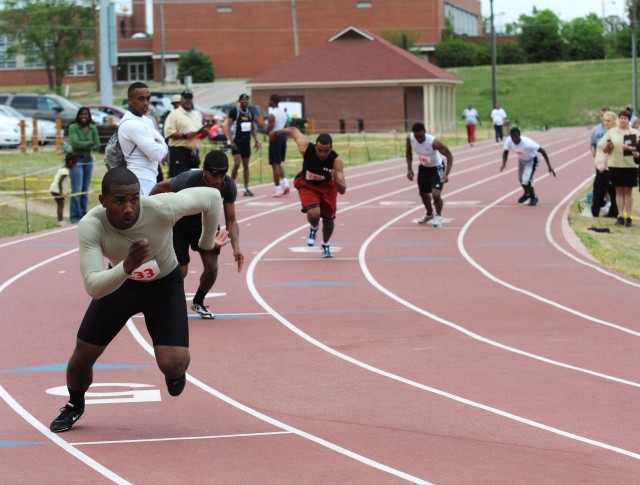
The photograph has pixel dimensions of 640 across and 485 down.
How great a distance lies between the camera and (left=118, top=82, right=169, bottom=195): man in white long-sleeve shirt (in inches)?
A: 465

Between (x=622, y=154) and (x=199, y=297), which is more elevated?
(x=622, y=154)

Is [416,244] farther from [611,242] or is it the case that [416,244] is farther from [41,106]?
[41,106]

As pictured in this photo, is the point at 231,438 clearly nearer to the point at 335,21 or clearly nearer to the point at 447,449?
the point at 447,449

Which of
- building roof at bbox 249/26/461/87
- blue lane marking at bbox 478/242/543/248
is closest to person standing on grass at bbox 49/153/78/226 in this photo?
blue lane marking at bbox 478/242/543/248

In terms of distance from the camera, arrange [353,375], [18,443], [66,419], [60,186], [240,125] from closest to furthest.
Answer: [18,443]
[66,419]
[353,375]
[60,186]
[240,125]

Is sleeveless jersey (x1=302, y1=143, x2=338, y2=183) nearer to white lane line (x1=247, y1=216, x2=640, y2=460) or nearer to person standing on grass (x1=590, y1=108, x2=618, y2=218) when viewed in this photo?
white lane line (x1=247, y1=216, x2=640, y2=460)

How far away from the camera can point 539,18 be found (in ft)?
444

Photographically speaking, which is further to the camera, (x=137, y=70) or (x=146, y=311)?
(x=137, y=70)

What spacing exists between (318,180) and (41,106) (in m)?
28.4

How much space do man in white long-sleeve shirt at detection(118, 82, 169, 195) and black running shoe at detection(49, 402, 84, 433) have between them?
437cm

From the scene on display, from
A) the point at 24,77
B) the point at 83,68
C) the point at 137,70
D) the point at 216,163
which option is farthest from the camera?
the point at 137,70

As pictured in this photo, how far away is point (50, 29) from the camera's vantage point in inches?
3558

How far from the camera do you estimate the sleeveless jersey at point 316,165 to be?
16.4 m

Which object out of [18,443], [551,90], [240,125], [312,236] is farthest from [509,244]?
[551,90]
